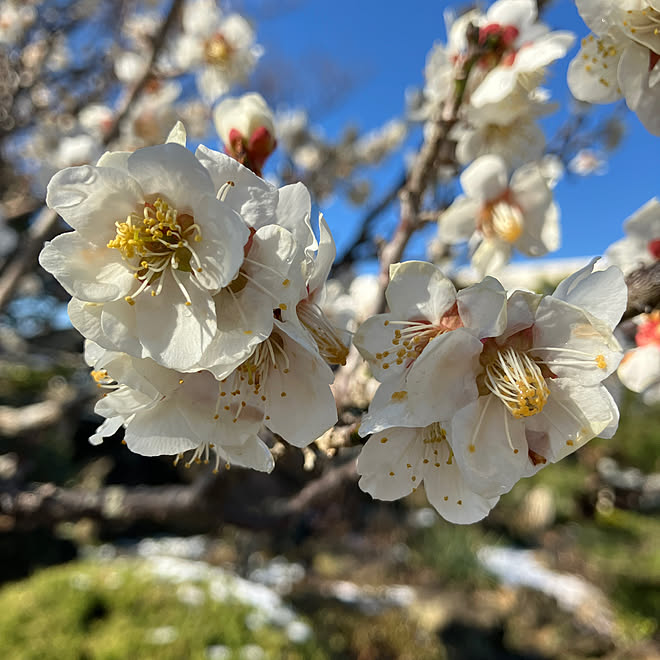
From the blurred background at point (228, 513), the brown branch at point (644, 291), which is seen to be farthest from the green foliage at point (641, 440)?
the brown branch at point (644, 291)

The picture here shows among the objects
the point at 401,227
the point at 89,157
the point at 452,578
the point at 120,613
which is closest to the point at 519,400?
the point at 401,227

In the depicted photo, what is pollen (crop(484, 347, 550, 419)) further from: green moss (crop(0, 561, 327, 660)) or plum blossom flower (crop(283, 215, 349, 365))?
green moss (crop(0, 561, 327, 660))

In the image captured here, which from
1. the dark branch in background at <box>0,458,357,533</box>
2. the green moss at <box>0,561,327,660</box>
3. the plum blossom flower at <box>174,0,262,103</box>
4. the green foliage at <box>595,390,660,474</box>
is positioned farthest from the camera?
the green foliage at <box>595,390,660,474</box>

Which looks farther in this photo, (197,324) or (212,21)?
(212,21)

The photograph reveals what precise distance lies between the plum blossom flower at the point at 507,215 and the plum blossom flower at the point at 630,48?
30cm

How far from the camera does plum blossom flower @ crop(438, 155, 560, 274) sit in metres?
0.91

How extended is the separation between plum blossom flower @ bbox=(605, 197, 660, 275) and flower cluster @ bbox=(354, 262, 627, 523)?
408 mm

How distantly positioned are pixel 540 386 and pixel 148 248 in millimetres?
372

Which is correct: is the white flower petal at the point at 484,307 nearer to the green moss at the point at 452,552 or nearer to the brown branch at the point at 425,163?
the brown branch at the point at 425,163

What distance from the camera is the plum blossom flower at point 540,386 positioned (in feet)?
1.34

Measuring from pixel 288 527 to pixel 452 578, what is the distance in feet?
16.6

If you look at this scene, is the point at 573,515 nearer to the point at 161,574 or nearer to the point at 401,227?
the point at 161,574

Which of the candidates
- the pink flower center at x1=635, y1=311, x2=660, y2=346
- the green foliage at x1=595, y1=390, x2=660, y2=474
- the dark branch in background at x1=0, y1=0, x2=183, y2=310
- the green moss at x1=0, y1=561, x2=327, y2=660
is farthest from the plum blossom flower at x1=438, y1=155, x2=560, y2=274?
the green foliage at x1=595, y1=390, x2=660, y2=474

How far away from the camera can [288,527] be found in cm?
141
